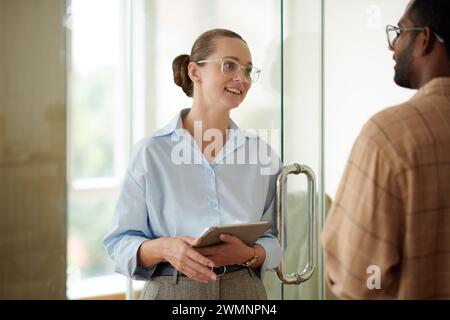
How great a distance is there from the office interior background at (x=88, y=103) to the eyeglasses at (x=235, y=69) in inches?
1.0

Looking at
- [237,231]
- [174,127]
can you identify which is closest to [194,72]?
[174,127]

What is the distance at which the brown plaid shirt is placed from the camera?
111 centimetres

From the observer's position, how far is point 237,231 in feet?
4.48

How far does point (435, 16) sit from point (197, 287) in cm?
79

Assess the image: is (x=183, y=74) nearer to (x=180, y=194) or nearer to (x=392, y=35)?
(x=180, y=194)

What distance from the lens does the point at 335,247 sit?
1.17 metres

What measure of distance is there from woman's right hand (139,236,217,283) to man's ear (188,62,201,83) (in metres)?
0.36

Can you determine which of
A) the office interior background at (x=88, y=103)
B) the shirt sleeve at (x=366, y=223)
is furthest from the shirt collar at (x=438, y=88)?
the office interior background at (x=88, y=103)

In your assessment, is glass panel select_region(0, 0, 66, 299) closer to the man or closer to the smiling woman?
the smiling woman

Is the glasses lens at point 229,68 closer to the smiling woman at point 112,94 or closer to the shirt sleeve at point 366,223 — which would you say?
the smiling woman at point 112,94

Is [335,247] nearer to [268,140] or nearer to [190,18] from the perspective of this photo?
[268,140]

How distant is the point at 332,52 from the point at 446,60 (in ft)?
1.36

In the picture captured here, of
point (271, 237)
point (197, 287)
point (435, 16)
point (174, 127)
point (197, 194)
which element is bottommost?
point (197, 287)
